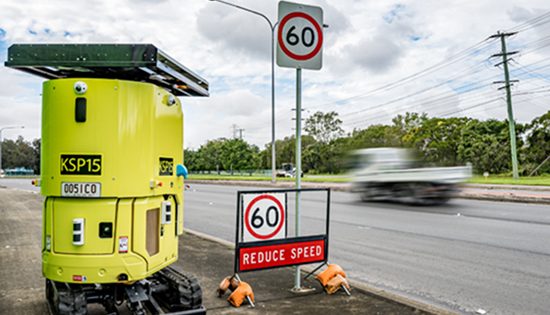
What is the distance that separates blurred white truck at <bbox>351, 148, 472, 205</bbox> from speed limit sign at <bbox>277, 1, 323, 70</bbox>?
41.8 feet

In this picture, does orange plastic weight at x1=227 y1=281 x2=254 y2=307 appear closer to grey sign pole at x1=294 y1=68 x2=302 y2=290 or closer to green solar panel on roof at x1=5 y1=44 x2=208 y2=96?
grey sign pole at x1=294 y1=68 x2=302 y2=290

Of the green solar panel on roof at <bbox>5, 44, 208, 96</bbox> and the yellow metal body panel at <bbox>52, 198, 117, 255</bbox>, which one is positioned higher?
the green solar panel on roof at <bbox>5, 44, 208, 96</bbox>

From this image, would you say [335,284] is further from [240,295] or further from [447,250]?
[447,250]

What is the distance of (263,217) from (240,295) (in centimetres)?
89

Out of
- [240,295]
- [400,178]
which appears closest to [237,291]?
[240,295]

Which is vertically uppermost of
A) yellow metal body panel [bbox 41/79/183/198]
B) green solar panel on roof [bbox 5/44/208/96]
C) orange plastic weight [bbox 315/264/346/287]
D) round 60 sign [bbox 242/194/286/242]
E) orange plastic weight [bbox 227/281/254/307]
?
green solar panel on roof [bbox 5/44/208/96]

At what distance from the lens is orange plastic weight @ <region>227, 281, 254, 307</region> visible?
16.2 feet

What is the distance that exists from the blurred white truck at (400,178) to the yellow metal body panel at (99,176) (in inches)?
580

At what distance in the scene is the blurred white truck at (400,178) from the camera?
675 inches

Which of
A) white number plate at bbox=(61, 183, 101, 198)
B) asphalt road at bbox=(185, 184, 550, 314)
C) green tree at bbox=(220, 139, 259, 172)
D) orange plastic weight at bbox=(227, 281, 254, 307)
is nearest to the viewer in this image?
white number plate at bbox=(61, 183, 101, 198)

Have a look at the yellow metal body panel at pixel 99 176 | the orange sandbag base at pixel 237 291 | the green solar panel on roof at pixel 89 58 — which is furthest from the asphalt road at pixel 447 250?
the green solar panel on roof at pixel 89 58

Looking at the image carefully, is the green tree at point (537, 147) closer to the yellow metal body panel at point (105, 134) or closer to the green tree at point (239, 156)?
the green tree at point (239, 156)

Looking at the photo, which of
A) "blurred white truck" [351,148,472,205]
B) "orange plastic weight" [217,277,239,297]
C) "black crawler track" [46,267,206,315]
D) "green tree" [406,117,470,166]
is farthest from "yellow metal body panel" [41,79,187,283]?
"green tree" [406,117,470,166]

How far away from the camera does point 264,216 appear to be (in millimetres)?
5355
